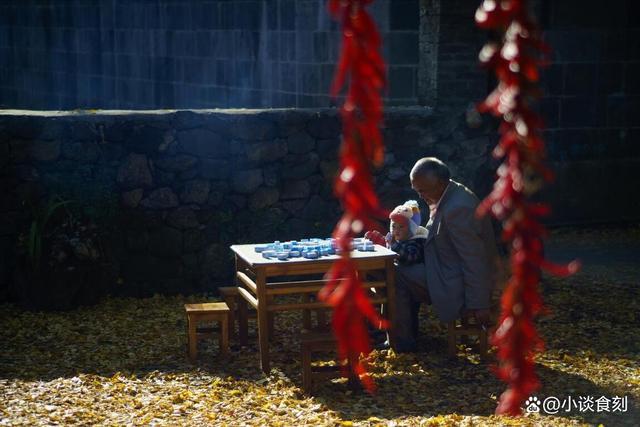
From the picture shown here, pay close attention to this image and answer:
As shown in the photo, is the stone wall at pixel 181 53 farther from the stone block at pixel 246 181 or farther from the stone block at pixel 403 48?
the stone block at pixel 246 181

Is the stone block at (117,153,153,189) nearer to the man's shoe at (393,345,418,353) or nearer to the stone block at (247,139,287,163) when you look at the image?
the stone block at (247,139,287,163)

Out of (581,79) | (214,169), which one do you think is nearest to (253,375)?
(214,169)

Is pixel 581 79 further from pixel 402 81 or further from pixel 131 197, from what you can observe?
pixel 131 197

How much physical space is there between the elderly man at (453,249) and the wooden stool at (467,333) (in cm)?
9

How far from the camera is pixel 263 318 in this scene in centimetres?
648

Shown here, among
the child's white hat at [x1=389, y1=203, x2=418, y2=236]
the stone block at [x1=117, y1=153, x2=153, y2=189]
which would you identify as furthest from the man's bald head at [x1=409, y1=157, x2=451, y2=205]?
the stone block at [x1=117, y1=153, x2=153, y2=189]

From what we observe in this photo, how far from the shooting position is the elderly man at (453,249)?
6.41 m

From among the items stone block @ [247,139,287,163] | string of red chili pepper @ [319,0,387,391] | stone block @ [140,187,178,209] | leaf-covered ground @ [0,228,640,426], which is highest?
string of red chili pepper @ [319,0,387,391]

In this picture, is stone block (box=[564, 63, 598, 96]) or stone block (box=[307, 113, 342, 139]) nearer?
stone block (box=[307, 113, 342, 139])

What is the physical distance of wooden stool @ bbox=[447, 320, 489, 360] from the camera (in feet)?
21.7

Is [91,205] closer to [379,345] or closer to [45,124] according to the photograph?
[45,124]

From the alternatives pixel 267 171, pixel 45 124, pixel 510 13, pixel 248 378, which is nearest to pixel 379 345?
pixel 248 378

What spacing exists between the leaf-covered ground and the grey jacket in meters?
0.43

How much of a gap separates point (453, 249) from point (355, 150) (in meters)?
5.51
